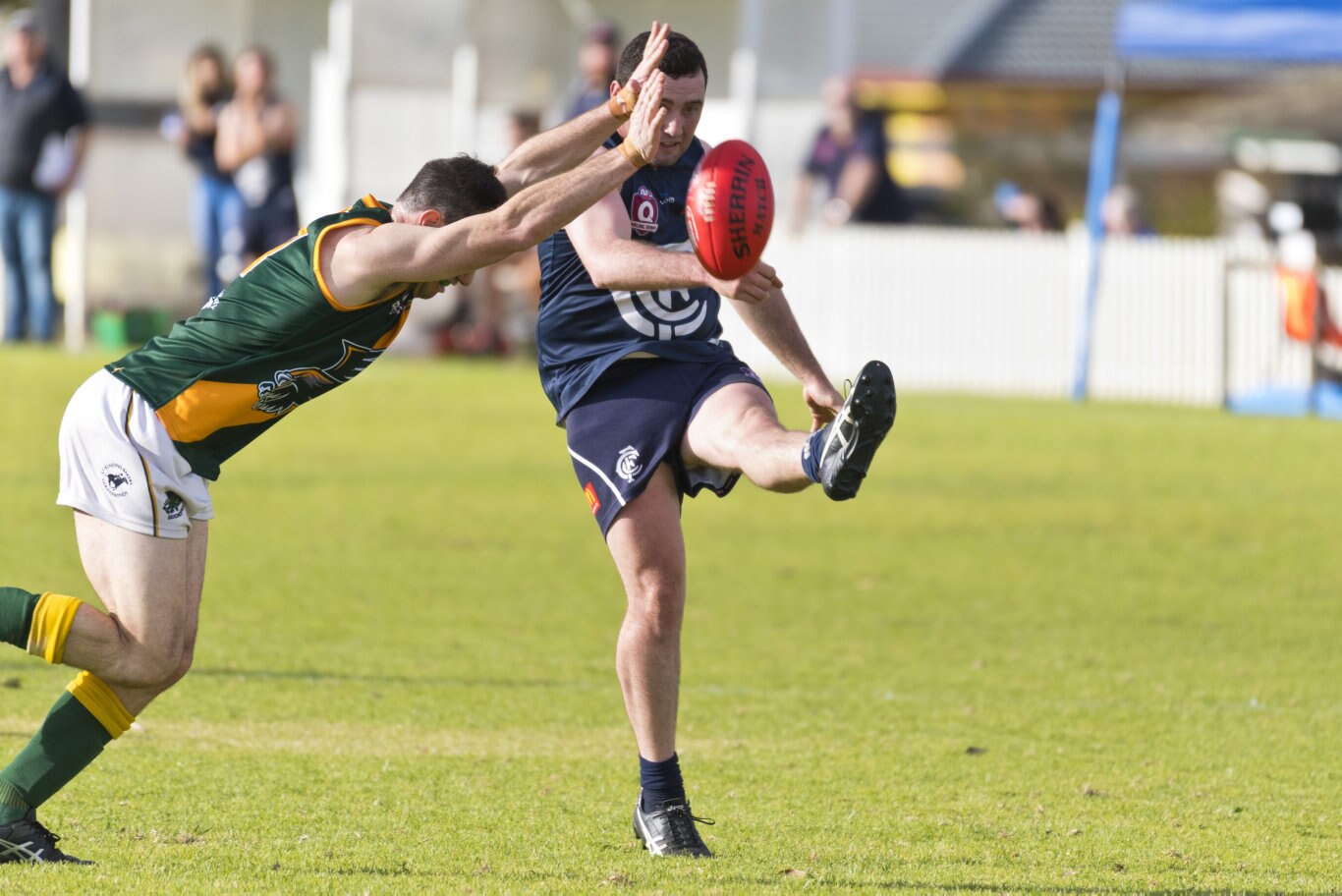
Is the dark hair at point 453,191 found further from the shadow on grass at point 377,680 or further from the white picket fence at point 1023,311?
the white picket fence at point 1023,311

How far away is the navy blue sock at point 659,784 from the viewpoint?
571 centimetres

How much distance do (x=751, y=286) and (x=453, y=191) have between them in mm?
823

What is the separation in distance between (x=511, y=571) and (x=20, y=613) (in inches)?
228

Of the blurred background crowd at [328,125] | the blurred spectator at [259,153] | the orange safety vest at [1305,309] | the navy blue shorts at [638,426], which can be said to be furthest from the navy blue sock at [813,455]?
the orange safety vest at [1305,309]

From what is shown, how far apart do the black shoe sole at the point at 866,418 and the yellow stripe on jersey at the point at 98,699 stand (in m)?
1.95

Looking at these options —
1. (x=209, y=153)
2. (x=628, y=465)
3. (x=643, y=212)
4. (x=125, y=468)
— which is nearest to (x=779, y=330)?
(x=643, y=212)

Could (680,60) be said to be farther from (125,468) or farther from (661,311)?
(125,468)

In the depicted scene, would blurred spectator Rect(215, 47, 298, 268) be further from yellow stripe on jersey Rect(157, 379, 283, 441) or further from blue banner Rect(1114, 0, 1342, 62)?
yellow stripe on jersey Rect(157, 379, 283, 441)

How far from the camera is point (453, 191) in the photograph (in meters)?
5.42

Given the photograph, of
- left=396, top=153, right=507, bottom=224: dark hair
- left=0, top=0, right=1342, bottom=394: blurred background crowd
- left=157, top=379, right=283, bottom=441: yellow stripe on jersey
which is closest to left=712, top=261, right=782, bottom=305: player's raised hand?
left=396, top=153, right=507, bottom=224: dark hair

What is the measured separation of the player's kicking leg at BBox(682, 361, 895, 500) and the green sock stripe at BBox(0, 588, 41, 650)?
6.04 ft

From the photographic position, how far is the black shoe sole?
5145 millimetres

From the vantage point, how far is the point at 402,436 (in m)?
15.2

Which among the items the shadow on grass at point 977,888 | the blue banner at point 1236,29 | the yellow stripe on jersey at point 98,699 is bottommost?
the shadow on grass at point 977,888
